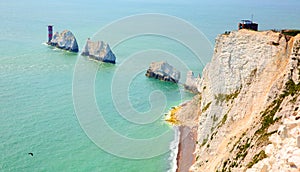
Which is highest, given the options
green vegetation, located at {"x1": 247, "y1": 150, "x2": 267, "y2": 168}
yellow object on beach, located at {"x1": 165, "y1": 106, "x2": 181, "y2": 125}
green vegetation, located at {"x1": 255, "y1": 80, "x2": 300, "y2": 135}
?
green vegetation, located at {"x1": 255, "y1": 80, "x2": 300, "y2": 135}

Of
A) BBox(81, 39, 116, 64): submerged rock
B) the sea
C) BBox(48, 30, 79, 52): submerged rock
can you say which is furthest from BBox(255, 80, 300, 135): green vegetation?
BBox(48, 30, 79, 52): submerged rock

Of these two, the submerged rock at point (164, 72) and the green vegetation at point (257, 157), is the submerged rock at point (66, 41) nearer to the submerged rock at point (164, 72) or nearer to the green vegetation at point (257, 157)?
the submerged rock at point (164, 72)

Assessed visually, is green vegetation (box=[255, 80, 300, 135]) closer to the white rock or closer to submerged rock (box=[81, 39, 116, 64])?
the white rock

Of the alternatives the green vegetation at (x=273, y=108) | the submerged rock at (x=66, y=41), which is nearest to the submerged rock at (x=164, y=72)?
the submerged rock at (x=66, y=41)

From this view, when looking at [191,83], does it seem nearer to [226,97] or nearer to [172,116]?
[172,116]

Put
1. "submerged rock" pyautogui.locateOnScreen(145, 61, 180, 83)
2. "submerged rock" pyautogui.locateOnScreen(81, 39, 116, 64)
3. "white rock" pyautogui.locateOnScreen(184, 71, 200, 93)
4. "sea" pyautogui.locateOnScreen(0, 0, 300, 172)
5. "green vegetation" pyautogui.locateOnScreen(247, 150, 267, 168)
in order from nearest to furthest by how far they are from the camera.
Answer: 1. "green vegetation" pyautogui.locateOnScreen(247, 150, 267, 168)
2. "sea" pyautogui.locateOnScreen(0, 0, 300, 172)
3. "white rock" pyautogui.locateOnScreen(184, 71, 200, 93)
4. "submerged rock" pyautogui.locateOnScreen(145, 61, 180, 83)
5. "submerged rock" pyautogui.locateOnScreen(81, 39, 116, 64)

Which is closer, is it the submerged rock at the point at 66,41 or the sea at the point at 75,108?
the sea at the point at 75,108

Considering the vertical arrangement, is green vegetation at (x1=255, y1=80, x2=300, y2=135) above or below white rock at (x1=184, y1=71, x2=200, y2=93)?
above
